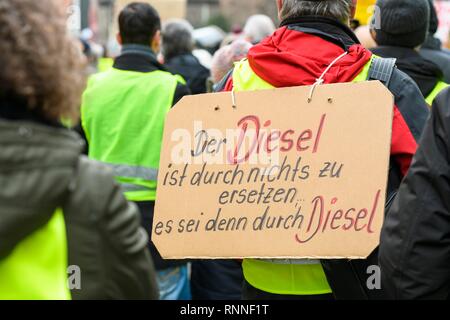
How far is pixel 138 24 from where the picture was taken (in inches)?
204

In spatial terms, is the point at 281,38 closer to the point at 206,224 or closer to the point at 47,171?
the point at 206,224

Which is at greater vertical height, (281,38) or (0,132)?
(0,132)

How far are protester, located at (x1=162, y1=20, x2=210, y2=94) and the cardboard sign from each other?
383 cm

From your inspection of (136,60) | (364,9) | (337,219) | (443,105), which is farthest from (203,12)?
(443,105)

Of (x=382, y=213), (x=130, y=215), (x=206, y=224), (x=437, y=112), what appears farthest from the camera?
(x=206, y=224)

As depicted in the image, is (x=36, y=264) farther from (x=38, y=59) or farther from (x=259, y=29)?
(x=259, y=29)

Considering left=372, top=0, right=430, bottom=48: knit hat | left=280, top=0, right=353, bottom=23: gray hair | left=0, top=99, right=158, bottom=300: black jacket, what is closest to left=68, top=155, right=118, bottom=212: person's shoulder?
left=0, top=99, right=158, bottom=300: black jacket

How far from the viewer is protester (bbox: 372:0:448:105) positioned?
13.4 ft

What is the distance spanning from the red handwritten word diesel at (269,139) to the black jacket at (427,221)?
0.48 meters

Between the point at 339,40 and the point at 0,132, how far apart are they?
1.53 metres

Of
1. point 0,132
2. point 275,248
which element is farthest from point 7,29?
point 275,248

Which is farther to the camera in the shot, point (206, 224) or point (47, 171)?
point (206, 224)

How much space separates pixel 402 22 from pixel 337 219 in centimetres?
158
